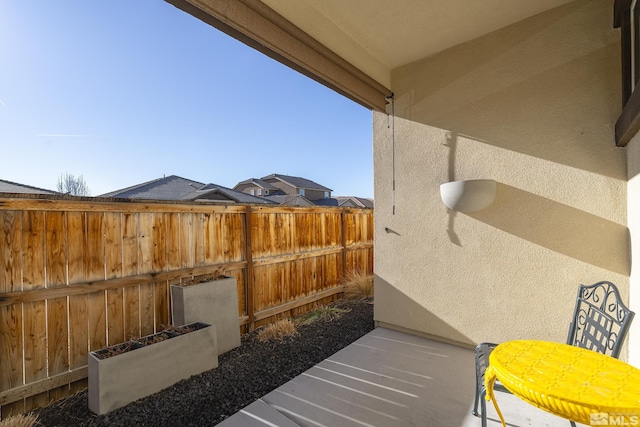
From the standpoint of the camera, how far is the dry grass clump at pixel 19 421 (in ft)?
6.07

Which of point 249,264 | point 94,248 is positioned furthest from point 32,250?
point 249,264

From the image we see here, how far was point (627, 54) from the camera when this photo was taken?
81.6 inches

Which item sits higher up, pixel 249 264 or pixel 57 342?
pixel 249 264

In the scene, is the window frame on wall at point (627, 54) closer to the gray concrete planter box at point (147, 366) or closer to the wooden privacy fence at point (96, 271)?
the wooden privacy fence at point (96, 271)

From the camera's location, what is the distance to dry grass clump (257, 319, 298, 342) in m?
3.38

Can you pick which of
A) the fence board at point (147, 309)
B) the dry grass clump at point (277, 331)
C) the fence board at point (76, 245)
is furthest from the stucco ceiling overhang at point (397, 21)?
the dry grass clump at point (277, 331)

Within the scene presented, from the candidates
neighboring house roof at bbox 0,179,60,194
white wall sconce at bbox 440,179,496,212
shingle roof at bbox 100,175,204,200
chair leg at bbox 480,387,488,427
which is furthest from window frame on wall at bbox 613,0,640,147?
shingle roof at bbox 100,175,204,200

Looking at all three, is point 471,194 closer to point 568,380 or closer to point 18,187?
point 568,380

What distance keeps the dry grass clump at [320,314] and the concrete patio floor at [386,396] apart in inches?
43.6

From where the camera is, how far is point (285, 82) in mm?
12094

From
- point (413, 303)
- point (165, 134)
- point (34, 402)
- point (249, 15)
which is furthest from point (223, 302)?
point (165, 134)

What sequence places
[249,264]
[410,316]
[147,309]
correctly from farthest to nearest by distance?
[249,264] < [410,316] < [147,309]

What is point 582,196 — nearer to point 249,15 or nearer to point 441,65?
point 441,65

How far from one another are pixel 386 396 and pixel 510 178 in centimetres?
212
